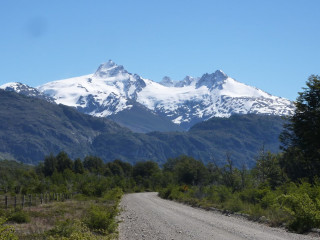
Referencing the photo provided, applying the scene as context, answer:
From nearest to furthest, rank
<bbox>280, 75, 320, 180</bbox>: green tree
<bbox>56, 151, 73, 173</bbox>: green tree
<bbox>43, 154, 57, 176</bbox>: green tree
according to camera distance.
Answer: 1. <bbox>280, 75, 320, 180</bbox>: green tree
2. <bbox>43, 154, 57, 176</bbox>: green tree
3. <bbox>56, 151, 73, 173</bbox>: green tree

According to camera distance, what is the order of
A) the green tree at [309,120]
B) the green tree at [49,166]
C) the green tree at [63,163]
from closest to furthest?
the green tree at [309,120]
the green tree at [49,166]
the green tree at [63,163]

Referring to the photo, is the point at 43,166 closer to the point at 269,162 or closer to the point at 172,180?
the point at 172,180

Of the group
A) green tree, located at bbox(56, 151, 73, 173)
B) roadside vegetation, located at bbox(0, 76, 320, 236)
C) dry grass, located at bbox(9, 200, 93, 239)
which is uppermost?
green tree, located at bbox(56, 151, 73, 173)

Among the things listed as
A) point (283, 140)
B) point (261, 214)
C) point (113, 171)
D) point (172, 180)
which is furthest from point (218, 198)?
point (113, 171)

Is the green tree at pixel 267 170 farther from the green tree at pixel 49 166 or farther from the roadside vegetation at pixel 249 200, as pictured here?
the green tree at pixel 49 166

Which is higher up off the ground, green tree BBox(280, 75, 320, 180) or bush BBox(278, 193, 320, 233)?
green tree BBox(280, 75, 320, 180)

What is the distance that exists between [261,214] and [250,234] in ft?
30.9

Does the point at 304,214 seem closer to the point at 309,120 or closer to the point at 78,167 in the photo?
the point at 309,120

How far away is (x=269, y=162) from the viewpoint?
218ft

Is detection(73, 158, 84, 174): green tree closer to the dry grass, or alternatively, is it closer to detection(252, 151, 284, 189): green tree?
detection(252, 151, 284, 189): green tree

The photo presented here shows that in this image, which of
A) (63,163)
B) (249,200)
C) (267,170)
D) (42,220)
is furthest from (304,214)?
(63,163)

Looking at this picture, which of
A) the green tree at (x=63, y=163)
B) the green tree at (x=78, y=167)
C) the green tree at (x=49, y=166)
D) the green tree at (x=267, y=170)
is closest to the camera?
the green tree at (x=267, y=170)

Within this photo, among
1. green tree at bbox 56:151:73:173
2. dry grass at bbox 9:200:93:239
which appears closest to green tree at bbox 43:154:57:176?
green tree at bbox 56:151:73:173

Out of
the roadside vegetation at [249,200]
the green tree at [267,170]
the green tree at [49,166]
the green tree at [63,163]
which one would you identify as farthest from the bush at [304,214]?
the green tree at [63,163]
